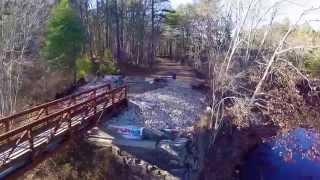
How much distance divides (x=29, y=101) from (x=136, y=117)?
311 inches

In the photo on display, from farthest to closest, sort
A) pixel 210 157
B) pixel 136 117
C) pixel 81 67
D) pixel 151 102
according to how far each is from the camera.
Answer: pixel 81 67 < pixel 151 102 < pixel 210 157 < pixel 136 117

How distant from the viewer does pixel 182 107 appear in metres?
23.4

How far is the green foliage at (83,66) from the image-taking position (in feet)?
104

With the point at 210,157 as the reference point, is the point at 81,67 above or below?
above

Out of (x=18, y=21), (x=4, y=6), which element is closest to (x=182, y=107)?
(x=18, y=21)

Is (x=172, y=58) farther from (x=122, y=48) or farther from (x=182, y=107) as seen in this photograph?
(x=182, y=107)

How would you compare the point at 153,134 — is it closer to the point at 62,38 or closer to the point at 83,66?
the point at 62,38

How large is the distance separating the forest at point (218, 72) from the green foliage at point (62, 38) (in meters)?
0.06

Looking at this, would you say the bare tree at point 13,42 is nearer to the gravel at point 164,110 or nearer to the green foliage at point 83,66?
the green foliage at point 83,66

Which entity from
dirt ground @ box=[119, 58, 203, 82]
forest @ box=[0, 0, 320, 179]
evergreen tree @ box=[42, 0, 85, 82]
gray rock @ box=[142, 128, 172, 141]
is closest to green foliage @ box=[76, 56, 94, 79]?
forest @ box=[0, 0, 320, 179]

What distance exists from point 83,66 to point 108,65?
258 centimetres

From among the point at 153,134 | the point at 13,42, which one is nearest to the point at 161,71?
the point at 13,42

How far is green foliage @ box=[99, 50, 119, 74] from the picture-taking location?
3384 centimetres

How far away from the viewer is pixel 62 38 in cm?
2755
